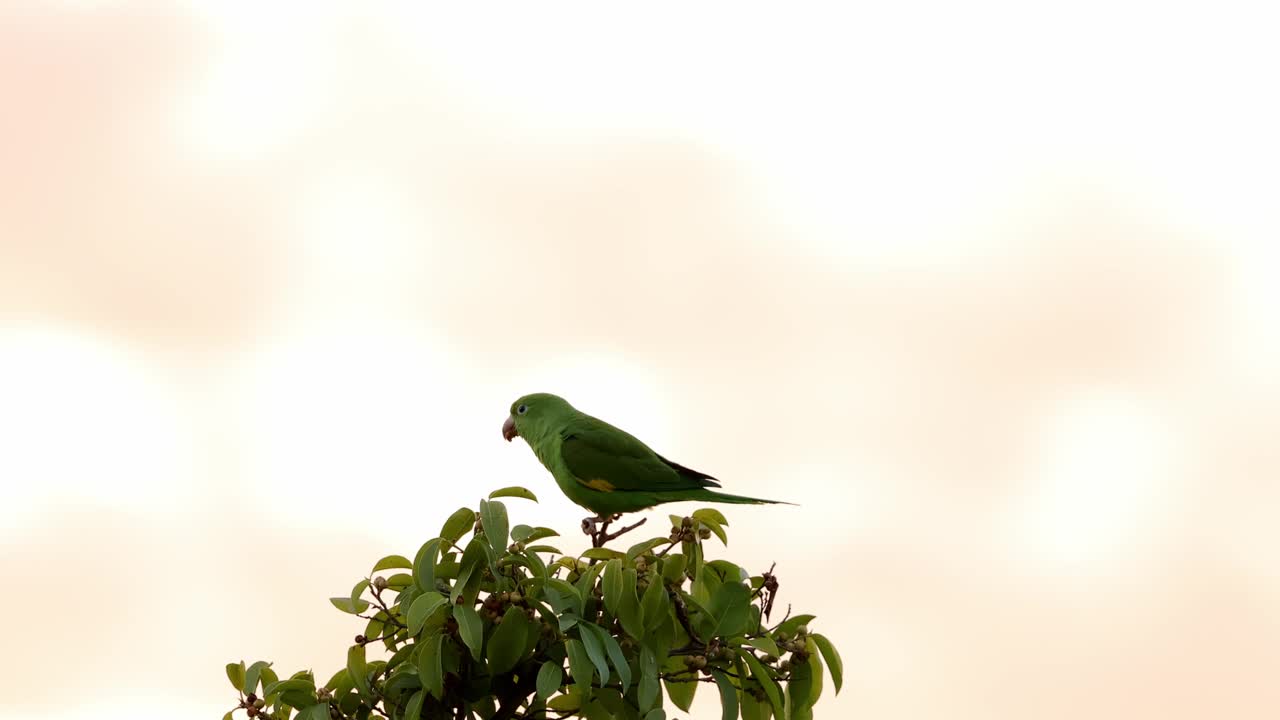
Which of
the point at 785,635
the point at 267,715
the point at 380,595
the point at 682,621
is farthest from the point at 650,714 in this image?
the point at 267,715

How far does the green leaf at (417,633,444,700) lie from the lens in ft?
7.80

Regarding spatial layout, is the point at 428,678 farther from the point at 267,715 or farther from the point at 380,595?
the point at 267,715

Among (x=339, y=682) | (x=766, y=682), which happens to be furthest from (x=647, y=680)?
(x=339, y=682)

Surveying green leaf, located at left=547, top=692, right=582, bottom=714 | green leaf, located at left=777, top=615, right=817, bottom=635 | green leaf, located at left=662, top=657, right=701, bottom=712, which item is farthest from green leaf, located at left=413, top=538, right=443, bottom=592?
green leaf, located at left=777, top=615, right=817, bottom=635

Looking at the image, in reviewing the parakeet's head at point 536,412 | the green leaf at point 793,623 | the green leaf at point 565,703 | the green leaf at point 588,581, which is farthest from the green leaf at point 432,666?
the parakeet's head at point 536,412

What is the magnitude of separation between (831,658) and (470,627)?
0.98 m

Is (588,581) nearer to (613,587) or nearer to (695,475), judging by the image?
(613,587)

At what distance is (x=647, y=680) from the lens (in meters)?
2.48

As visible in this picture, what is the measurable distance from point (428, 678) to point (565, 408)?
4.10 ft

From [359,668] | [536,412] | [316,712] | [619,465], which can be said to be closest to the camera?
[316,712]

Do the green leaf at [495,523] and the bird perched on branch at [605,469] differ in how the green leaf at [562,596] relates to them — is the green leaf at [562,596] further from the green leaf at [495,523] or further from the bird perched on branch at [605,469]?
Result: the bird perched on branch at [605,469]

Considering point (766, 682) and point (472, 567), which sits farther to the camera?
point (766, 682)

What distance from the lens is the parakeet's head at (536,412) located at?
11.3 feet

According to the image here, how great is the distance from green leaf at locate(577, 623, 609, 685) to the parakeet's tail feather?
2.06ft
